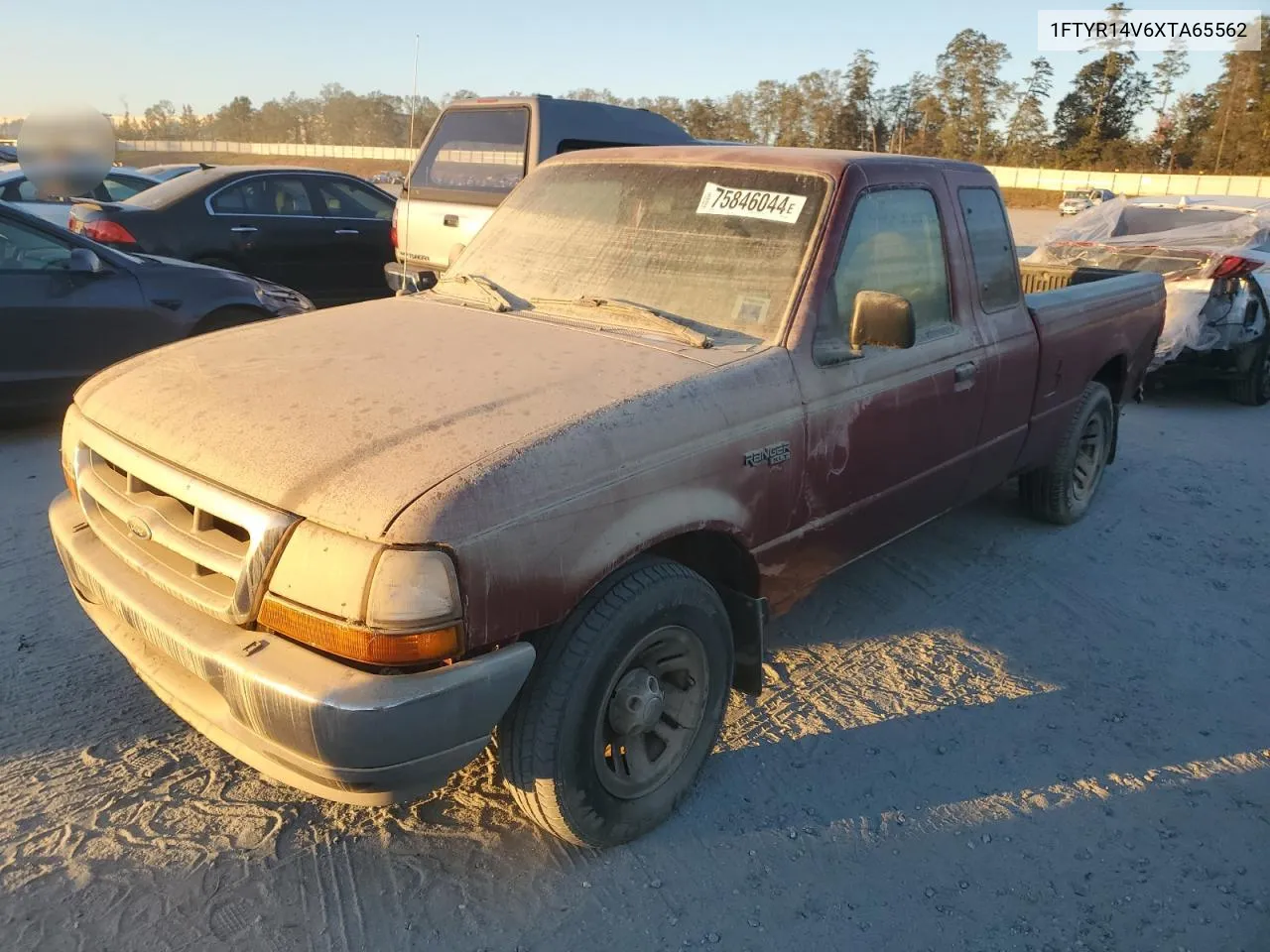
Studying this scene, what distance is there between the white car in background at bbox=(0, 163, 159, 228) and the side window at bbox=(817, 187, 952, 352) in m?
8.42

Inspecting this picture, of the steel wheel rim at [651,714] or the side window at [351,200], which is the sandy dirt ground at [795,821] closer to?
the steel wheel rim at [651,714]

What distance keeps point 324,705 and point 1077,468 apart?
184 inches

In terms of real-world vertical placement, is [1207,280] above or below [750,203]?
below

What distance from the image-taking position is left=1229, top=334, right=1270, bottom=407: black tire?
8344 mm

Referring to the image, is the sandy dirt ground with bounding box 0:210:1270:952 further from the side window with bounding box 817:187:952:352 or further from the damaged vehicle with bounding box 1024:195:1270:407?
the damaged vehicle with bounding box 1024:195:1270:407

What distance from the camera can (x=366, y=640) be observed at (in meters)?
2.03

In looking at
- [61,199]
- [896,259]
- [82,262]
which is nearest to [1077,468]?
[896,259]

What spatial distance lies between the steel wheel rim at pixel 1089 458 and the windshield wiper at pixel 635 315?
3259 mm

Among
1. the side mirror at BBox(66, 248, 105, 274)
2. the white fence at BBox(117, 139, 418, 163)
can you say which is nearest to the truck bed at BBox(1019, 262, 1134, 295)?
the side mirror at BBox(66, 248, 105, 274)

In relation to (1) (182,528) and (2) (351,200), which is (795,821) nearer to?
(1) (182,528)

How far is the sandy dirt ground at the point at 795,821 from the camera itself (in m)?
2.40

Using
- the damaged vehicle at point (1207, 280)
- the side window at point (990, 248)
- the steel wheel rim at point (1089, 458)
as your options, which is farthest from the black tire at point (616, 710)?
the damaged vehicle at point (1207, 280)

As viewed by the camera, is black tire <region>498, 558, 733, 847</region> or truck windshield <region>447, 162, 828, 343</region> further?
truck windshield <region>447, 162, 828, 343</region>

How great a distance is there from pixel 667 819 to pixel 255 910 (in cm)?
115
